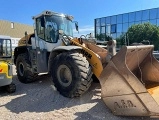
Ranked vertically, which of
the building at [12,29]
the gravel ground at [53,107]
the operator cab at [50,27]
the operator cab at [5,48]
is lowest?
the gravel ground at [53,107]

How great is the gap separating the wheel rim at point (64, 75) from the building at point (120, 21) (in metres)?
25.7

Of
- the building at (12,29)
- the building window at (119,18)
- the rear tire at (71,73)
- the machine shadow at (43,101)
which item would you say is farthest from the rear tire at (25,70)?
the building window at (119,18)

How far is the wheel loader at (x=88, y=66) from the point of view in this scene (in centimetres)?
399

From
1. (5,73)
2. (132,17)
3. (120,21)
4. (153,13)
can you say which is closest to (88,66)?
(5,73)

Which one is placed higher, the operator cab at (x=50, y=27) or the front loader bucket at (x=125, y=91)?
the operator cab at (x=50, y=27)

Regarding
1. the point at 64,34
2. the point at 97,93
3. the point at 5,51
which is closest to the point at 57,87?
the point at 97,93

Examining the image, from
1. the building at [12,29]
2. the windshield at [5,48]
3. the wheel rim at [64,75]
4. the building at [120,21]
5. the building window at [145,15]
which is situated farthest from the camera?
the building at [12,29]

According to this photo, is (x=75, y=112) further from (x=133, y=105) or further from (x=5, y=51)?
(x=5, y=51)

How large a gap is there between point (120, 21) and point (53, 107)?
1270 inches

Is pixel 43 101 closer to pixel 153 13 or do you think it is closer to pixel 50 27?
pixel 50 27

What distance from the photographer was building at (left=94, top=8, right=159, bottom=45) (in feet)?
106

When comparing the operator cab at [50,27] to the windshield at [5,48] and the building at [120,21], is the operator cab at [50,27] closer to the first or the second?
the windshield at [5,48]

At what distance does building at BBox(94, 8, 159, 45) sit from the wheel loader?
78.5ft

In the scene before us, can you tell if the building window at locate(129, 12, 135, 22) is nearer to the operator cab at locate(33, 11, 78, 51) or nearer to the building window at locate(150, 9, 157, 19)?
the building window at locate(150, 9, 157, 19)
